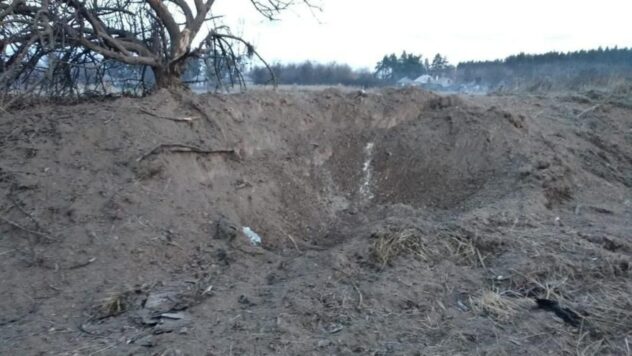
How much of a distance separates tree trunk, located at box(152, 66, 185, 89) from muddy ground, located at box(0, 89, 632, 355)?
934mm

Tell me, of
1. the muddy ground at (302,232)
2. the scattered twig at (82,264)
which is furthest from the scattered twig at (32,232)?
the scattered twig at (82,264)

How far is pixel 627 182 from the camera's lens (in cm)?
757

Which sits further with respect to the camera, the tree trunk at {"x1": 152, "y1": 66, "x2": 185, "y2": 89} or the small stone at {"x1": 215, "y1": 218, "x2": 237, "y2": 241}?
the tree trunk at {"x1": 152, "y1": 66, "x2": 185, "y2": 89}

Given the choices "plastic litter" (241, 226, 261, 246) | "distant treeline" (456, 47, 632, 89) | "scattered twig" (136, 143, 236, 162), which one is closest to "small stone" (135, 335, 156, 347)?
"plastic litter" (241, 226, 261, 246)

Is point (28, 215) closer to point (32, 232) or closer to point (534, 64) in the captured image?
point (32, 232)

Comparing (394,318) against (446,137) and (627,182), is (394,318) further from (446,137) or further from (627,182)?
(627,182)

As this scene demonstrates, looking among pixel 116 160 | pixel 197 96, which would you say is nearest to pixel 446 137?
pixel 197 96

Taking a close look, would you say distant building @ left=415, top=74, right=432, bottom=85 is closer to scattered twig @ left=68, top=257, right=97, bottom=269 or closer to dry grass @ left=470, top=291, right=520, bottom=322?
dry grass @ left=470, top=291, right=520, bottom=322

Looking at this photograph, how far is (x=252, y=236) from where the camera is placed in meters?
5.46

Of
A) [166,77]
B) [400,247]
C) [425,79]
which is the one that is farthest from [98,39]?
[425,79]

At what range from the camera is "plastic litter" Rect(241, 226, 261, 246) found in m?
A: 5.33

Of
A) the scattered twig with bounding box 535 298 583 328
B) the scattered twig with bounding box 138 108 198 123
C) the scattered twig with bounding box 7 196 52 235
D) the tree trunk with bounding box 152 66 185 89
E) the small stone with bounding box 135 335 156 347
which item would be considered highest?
the tree trunk with bounding box 152 66 185 89

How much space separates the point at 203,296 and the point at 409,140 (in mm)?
4377

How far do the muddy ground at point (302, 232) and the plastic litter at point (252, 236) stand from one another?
0.08 m
